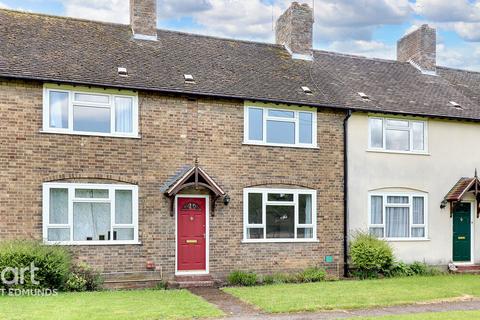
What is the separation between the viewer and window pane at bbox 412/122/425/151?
1833 cm

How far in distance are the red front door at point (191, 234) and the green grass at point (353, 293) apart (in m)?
1.76

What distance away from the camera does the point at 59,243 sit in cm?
1380

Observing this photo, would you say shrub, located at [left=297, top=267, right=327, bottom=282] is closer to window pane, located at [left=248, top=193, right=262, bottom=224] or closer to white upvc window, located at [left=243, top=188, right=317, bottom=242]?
white upvc window, located at [left=243, top=188, right=317, bottom=242]

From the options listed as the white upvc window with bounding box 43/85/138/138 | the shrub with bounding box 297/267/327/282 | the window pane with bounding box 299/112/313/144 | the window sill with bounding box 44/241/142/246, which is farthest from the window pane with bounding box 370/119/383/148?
the window sill with bounding box 44/241/142/246

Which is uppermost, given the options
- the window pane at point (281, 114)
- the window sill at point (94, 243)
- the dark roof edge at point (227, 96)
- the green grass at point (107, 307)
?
the dark roof edge at point (227, 96)

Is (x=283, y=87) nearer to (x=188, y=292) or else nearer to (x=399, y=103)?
(x=399, y=103)

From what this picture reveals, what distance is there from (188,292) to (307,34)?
35.9 feet

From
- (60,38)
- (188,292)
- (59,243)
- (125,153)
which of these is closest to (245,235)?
(188,292)

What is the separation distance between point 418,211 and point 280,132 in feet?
18.6

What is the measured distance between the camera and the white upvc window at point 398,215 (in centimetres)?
1767

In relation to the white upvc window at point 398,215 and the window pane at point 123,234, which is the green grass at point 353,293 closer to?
the white upvc window at point 398,215

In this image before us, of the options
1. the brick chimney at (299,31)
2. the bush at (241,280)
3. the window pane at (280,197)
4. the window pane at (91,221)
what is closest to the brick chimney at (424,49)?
the brick chimney at (299,31)

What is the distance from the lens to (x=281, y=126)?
16547 millimetres

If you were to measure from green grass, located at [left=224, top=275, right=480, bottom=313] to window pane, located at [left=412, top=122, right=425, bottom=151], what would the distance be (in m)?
4.61
